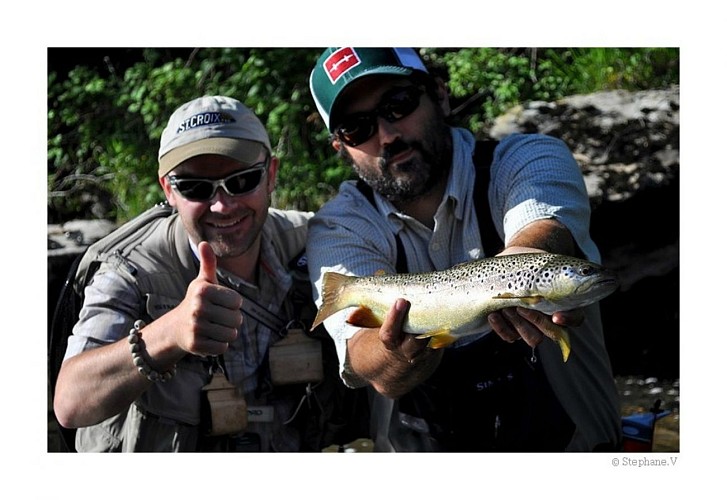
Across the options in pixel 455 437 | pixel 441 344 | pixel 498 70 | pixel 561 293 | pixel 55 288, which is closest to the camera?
pixel 561 293

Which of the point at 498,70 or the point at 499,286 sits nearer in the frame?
the point at 499,286

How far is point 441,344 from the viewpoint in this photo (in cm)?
183

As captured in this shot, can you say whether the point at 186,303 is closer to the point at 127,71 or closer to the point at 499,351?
the point at 499,351

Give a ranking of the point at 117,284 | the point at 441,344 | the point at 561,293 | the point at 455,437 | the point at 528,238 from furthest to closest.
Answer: the point at 455,437 < the point at 117,284 < the point at 528,238 < the point at 441,344 < the point at 561,293

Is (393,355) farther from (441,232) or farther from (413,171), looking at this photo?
(413,171)

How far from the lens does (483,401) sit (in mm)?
2287

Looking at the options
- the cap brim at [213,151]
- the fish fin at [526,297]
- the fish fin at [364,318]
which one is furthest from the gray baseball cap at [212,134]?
the fish fin at [526,297]

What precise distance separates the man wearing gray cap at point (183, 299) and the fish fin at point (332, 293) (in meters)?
0.28

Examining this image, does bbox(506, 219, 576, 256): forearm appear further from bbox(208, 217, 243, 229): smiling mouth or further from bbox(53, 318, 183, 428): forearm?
bbox(53, 318, 183, 428): forearm

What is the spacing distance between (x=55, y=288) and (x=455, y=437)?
1826mm

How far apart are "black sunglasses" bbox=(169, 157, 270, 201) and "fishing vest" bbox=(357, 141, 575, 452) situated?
0.99 feet

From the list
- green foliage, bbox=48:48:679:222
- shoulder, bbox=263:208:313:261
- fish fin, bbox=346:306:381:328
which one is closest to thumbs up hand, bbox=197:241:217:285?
fish fin, bbox=346:306:381:328
